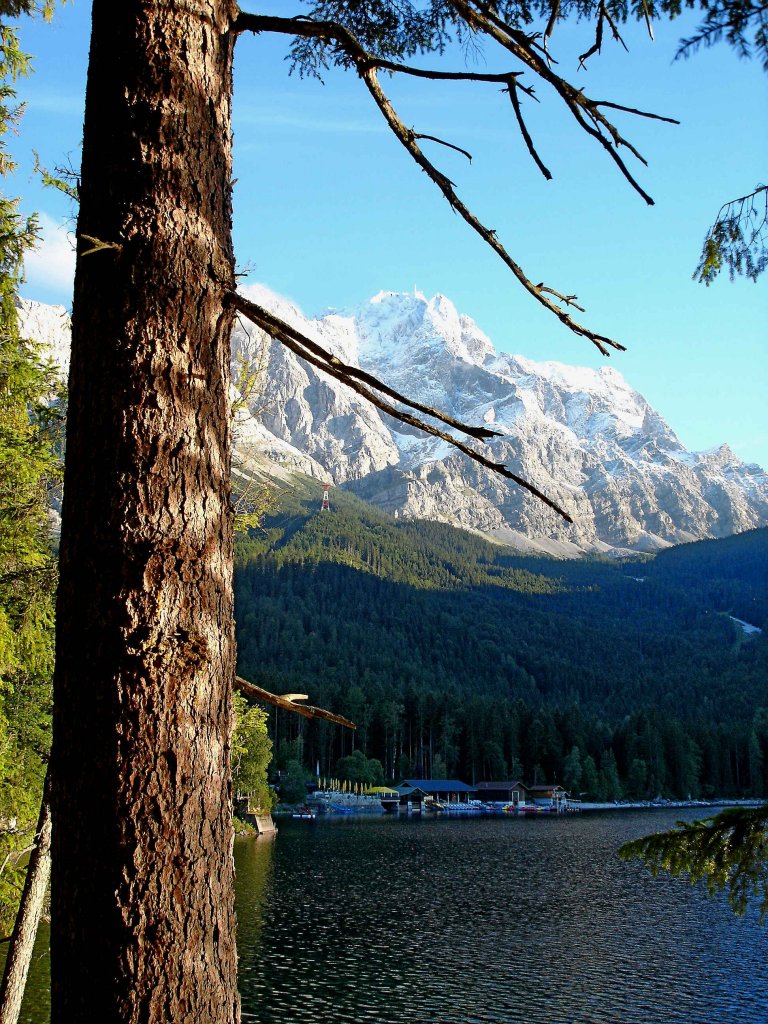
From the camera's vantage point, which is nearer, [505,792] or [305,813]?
[305,813]

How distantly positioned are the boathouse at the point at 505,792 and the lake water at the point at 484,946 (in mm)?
66881

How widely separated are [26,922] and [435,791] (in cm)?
11392

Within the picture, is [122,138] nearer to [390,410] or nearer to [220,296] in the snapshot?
[220,296]

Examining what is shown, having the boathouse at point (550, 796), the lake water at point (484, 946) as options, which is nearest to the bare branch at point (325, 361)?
the lake water at point (484, 946)

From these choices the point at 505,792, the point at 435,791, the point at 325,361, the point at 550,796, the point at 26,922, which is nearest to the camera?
the point at 325,361

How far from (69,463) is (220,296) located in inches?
29.4

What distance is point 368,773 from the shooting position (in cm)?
11256

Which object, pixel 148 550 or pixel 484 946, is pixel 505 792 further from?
pixel 148 550

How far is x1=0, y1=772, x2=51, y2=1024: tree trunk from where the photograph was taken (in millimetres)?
5773

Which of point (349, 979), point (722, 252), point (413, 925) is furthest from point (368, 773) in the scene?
point (722, 252)

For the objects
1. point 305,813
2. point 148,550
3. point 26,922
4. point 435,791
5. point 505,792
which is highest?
point 148,550

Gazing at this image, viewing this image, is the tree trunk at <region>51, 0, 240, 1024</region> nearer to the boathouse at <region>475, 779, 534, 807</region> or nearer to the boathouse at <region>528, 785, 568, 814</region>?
the boathouse at <region>528, 785, 568, 814</region>

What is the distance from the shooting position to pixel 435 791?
114 metres

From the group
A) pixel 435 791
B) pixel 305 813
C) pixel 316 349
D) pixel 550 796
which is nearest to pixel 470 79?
pixel 316 349
